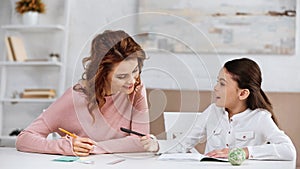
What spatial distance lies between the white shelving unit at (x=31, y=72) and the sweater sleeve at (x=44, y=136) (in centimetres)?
175

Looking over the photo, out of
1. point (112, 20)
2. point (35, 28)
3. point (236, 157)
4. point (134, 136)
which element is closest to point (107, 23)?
point (112, 20)

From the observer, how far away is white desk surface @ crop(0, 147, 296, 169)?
1.26 metres

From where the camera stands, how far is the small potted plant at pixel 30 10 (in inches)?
130

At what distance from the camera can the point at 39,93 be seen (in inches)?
129

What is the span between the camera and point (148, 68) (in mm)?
1396

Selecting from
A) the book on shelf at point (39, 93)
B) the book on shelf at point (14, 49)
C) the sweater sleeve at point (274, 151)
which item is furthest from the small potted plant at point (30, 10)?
the sweater sleeve at point (274, 151)

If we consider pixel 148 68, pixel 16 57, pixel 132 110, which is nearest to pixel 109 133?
pixel 132 110

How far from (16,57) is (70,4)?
52cm

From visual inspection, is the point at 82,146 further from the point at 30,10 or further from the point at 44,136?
the point at 30,10

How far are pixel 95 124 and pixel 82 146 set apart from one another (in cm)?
8

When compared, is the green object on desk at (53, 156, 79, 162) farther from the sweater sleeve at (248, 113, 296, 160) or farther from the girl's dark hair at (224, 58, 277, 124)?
the girl's dark hair at (224, 58, 277, 124)

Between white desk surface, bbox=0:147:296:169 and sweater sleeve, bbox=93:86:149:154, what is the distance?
26 millimetres

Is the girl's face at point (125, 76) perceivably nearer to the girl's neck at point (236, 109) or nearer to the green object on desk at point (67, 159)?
the green object on desk at point (67, 159)

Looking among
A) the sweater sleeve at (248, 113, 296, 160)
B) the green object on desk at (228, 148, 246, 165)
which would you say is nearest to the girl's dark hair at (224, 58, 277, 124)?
the sweater sleeve at (248, 113, 296, 160)
